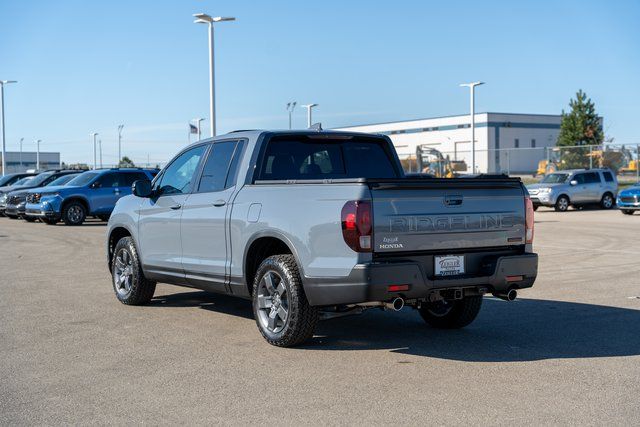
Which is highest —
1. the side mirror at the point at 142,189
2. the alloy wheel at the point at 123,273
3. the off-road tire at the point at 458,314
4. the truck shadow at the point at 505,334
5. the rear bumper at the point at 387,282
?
the side mirror at the point at 142,189

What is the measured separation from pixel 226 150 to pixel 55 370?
2860 millimetres

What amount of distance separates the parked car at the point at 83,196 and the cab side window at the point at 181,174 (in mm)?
16329

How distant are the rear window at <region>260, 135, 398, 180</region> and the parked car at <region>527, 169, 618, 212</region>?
82.0 ft

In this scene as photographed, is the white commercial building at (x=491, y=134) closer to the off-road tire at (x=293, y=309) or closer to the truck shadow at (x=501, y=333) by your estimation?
the truck shadow at (x=501, y=333)

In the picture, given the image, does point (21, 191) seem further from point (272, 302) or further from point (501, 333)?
point (501, 333)

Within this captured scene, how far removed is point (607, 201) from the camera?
3425 cm

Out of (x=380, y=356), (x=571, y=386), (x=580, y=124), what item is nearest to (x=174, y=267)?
(x=380, y=356)

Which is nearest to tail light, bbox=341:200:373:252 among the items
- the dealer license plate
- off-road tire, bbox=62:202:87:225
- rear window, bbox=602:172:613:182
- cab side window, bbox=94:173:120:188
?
the dealer license plate

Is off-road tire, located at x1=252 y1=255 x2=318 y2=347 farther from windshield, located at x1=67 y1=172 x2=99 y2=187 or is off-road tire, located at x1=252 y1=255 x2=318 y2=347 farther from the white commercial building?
the white commercial building

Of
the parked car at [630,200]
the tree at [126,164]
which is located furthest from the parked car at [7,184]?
the parked car at [630,200]

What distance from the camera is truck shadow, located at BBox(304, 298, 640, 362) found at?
6910 millimetres

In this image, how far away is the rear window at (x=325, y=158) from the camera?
7.87m

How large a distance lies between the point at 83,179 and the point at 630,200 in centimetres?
1907

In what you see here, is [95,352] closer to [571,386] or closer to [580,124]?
[571,386]
